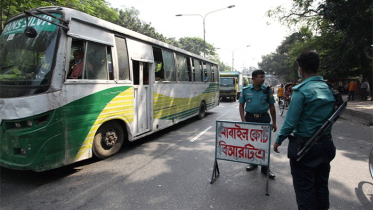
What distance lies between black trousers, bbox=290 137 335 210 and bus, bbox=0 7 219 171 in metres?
3.31

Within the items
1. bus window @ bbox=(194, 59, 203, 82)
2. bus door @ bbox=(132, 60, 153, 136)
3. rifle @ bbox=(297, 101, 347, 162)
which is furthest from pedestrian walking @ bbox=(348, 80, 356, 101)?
rifle @ bbox=(297, 101, 347, 162)

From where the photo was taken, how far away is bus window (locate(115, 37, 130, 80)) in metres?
4.71

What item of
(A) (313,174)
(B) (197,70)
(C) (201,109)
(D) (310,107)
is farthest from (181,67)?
(A) (313,174)

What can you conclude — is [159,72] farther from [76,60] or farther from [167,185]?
[167,185]

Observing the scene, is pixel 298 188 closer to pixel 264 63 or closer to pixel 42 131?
pixel 42 131

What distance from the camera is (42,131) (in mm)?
3244

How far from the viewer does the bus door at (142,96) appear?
5262mm

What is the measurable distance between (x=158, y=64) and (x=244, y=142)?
363cm

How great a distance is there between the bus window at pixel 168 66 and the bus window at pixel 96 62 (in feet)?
7.94

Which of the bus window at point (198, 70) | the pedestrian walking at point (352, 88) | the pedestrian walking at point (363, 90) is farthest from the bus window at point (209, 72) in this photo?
the pedestrian walking at point (363, 90)

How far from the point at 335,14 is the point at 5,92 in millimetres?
15268

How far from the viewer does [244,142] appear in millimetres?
3486

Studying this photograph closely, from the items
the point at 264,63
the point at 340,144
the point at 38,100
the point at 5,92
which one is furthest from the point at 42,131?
the point at 264,63

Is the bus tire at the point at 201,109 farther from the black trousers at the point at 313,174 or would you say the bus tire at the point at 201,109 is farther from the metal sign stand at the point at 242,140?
the black trousers at the point at 313,174
